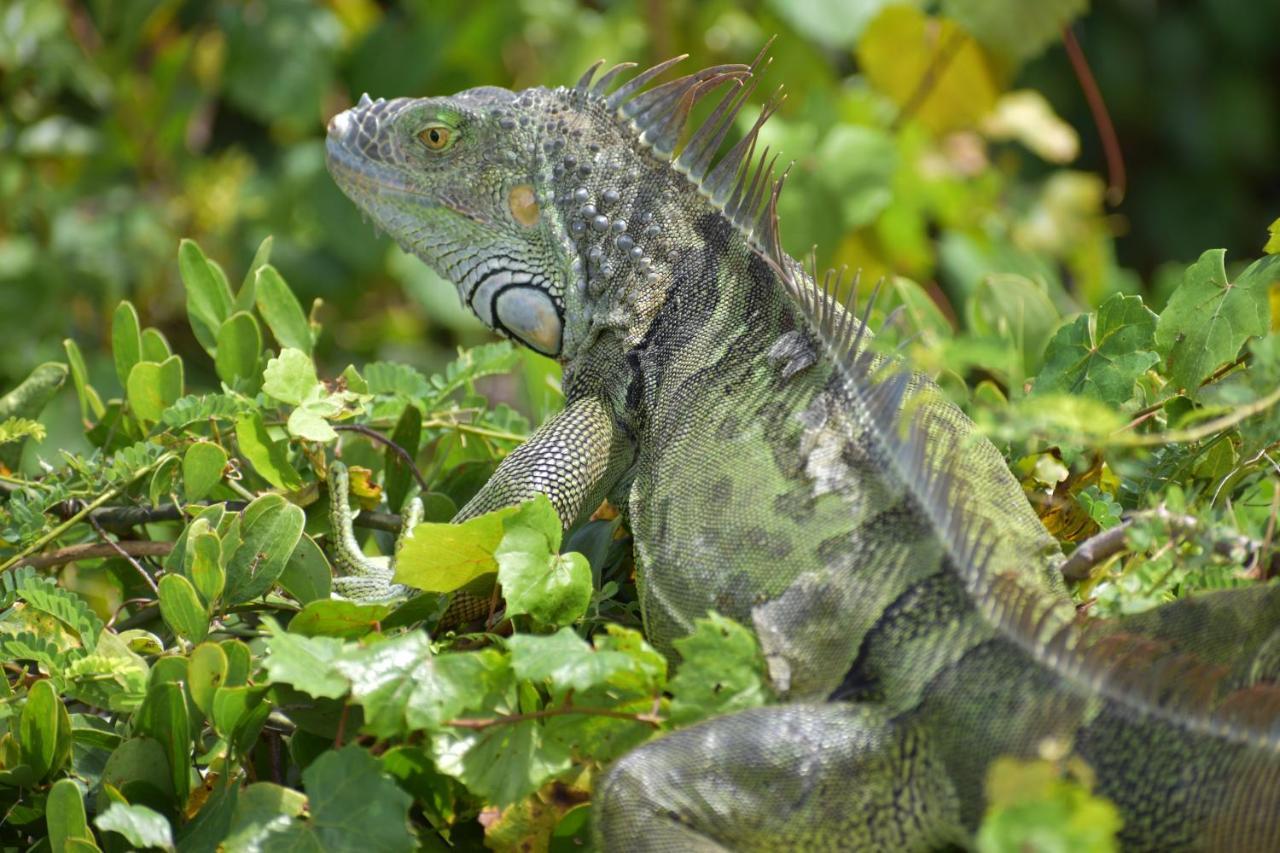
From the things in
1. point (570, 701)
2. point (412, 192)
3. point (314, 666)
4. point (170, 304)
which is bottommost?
point (170, 304)

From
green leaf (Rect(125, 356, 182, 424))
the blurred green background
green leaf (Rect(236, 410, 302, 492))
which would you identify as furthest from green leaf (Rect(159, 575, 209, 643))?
the blurred green background

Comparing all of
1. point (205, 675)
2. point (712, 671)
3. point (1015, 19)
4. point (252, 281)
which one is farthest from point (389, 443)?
point (1015, 19)

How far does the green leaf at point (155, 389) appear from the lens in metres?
2.42

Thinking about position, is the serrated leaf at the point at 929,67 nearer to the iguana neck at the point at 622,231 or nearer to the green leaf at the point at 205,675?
A: the iguana neck at the point at 622,231

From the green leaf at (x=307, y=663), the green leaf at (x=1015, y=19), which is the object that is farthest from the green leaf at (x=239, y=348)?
the green leaf at (x=1015, y=19)

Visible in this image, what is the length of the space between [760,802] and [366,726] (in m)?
0.49

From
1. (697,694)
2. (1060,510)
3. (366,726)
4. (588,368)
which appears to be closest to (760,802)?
(697,694)

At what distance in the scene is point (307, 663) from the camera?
1687 millimetres

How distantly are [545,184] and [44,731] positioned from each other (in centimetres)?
129

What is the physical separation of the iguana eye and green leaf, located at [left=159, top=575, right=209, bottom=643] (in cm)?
107

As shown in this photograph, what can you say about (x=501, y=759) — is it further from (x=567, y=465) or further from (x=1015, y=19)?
(x=1015, y=19)

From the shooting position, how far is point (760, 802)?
1728mm

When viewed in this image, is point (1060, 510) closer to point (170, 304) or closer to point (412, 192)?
point (412, 192)

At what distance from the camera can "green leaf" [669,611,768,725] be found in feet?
5.69
